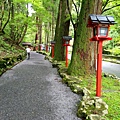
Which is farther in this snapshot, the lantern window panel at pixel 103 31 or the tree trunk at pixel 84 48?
the tree trunk at pixel 84 48

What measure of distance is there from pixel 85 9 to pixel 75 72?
2474 millimetres

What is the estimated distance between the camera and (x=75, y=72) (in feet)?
23.8

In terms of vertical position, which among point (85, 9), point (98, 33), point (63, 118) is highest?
point (85, 9)

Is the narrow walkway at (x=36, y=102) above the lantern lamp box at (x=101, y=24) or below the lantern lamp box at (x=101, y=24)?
below

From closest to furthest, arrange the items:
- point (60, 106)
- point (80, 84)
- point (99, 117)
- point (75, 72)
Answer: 1. point (99, 117)
2. point (60, 106)
3. point (80, 84)
4. point (75, 72)

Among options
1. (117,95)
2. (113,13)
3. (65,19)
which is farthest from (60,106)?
(65,19)

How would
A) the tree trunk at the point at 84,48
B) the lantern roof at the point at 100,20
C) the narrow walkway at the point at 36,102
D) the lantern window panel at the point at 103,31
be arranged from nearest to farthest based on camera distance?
1. the narrow walkway at the point at 36,102
2. the lantern roof at the point at 100,20
3. the lantern window panel at the point at 103,31
4. the tree trunk at the point at 84,48

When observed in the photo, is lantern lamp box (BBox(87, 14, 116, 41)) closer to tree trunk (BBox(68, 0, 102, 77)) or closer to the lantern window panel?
the lantern window panel

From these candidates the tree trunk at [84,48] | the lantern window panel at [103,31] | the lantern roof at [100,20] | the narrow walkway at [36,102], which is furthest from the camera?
the tree trunk at [84,48]

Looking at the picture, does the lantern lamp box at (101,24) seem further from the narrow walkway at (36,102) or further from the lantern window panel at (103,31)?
the narrow walkway at (36,102)

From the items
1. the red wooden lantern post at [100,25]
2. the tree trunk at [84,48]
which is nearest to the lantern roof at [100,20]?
the red wooden lantern post at [100,25]

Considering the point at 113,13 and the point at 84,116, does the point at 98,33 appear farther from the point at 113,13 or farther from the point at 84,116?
the point at 113,13

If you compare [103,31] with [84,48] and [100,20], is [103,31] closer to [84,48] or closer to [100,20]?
[100,20]

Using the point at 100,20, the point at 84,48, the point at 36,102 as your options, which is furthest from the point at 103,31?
the point at 36,102
